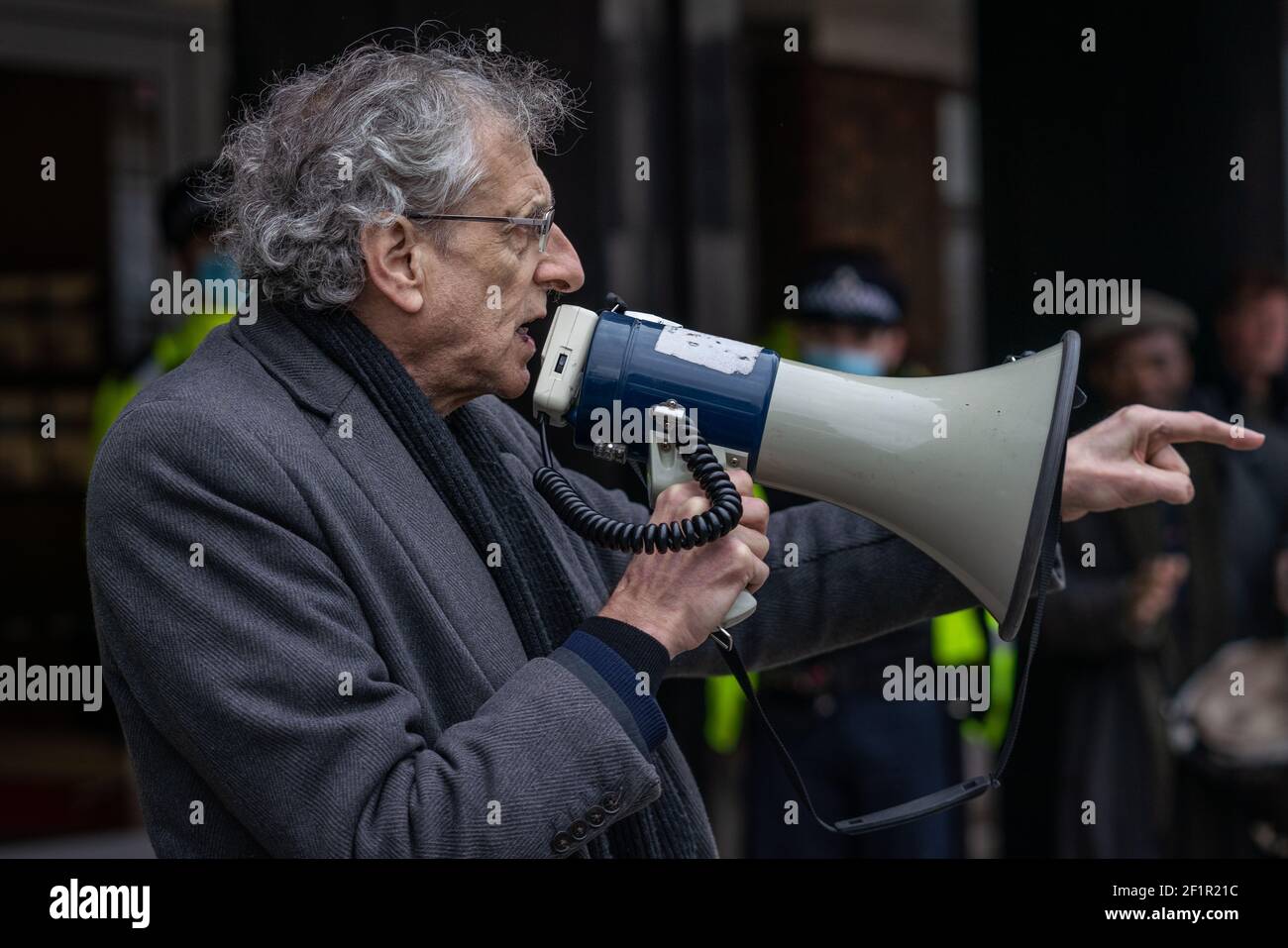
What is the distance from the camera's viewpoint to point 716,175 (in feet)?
16.9

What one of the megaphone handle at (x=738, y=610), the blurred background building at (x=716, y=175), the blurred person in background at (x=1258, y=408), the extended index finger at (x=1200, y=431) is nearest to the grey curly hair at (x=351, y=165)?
the megaphone handle at (x=738, y=610)

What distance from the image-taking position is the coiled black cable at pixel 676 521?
1767mm

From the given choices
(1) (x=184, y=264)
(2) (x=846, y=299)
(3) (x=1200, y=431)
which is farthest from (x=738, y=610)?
(1) (x=184, y=264)

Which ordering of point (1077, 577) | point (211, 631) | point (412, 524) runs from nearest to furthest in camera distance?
point (211, 631) → point (412, 524) → point (1077, 577)

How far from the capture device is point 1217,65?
4.33 m

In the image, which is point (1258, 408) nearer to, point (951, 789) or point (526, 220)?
point (951, 789)

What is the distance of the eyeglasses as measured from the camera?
6.12 feet

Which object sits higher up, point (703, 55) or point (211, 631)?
point (703, 55)

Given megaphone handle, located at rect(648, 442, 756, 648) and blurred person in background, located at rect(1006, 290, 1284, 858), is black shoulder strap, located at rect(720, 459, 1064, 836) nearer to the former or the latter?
megaphone handle, located at rect(648, 442, 756, 648)

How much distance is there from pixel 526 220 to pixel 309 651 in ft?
2.11

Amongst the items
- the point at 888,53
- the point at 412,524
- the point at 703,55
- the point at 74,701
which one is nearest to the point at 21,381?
the point at 74,701

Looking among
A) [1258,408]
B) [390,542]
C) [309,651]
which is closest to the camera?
[309,651]
